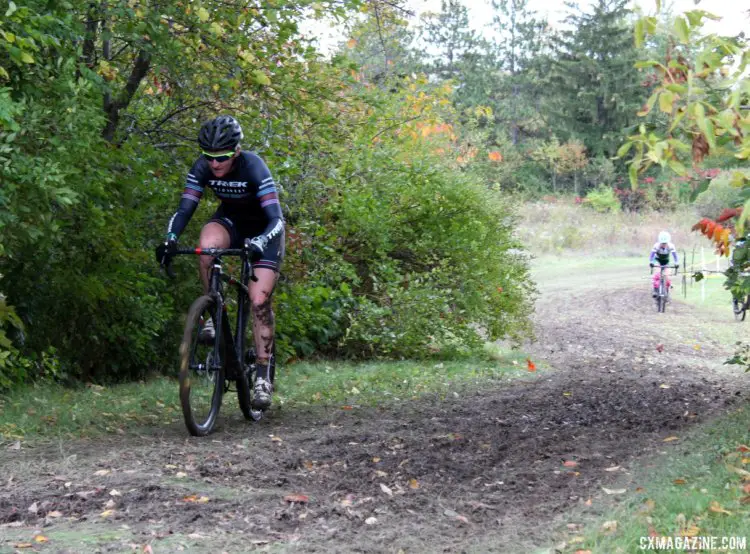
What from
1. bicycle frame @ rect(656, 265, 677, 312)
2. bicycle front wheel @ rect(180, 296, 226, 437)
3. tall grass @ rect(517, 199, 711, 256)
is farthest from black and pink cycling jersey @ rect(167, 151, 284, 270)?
tall grass @ rect(517, 199, 711, 256)

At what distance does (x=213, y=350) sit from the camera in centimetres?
694

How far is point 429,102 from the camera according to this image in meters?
15.6

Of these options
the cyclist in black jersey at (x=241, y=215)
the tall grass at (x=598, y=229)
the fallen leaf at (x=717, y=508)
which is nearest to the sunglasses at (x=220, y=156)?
the cyclist in black jersey at (x=241, y=215)

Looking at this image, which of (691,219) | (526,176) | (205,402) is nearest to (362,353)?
(205,402)

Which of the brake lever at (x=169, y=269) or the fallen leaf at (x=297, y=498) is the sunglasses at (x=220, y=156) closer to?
the brake lever at (x=169, y=269)

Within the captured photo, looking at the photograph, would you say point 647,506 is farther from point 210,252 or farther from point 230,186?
point 230,186

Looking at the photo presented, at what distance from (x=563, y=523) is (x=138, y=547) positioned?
200 cm

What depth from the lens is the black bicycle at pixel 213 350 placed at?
21.7 feet

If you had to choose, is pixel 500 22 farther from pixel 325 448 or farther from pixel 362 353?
pixel 325 448

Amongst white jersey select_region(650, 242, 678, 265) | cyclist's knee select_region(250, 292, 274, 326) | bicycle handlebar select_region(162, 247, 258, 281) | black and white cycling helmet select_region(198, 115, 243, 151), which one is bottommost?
white jersey select_region(650, 242, 678, 265)

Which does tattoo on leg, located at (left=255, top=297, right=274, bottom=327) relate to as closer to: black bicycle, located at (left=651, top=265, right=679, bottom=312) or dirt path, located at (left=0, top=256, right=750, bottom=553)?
dirt path, located at (left=0, top=256, right=750, bottom=553)

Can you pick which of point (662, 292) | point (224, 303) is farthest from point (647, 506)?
point (662, 292)

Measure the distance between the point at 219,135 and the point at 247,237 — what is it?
0.85 meters

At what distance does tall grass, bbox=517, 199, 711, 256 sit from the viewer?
46.2 meters
